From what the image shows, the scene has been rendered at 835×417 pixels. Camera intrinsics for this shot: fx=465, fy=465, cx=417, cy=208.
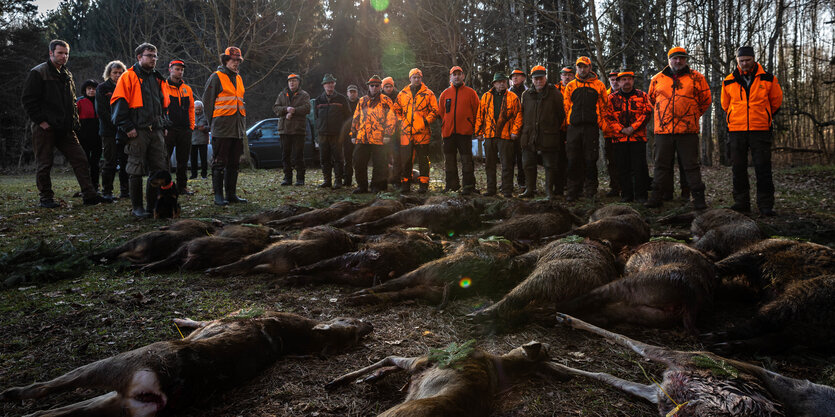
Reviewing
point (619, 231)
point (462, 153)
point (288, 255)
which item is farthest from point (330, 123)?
point (619, 231)

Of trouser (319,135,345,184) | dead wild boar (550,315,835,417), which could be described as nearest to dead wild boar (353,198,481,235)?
dead wild boar (550,315,835,417)

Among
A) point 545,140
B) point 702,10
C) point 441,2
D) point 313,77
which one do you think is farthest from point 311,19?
point 545,140

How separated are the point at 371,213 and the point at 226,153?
3316 mm

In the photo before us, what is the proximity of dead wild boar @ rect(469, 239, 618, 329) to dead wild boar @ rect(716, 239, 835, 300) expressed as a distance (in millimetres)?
993

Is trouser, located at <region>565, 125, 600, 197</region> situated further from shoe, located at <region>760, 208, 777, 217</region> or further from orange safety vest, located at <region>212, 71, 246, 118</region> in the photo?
orange safety vest, located at <region>212, 71, 246, 118</region>

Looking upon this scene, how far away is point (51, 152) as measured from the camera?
24.3 ft

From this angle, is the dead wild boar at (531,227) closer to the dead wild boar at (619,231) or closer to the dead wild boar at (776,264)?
the dead wild boar at (619,231)

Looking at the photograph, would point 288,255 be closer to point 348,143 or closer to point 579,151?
point 579,151

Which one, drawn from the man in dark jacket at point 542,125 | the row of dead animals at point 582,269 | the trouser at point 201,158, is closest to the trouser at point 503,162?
the man in dark jacket at point 542,125

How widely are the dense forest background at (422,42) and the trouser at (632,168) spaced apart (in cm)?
421

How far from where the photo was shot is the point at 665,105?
7.27m

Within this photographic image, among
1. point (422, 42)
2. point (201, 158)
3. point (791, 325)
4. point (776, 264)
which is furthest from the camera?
point (422, 42)

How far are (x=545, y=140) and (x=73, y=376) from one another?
784 centimetres

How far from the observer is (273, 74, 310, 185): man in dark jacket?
1073cm
